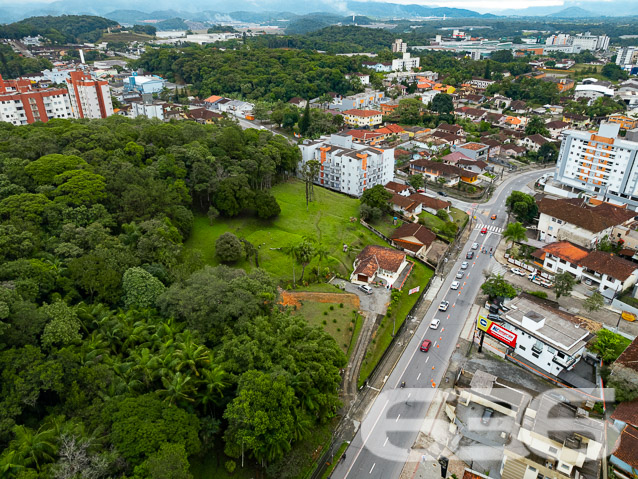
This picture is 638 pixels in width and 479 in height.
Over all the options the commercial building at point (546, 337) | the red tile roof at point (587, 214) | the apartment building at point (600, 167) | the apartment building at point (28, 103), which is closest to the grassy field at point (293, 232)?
the commercial building at point (546, 337)

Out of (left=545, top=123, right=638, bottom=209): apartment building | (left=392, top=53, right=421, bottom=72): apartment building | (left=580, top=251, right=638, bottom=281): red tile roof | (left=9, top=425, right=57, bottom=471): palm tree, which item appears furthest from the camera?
(left=392, top=53, right=421, bottom=72): apartment building

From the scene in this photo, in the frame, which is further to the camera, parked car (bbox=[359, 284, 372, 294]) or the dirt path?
parked car (bbox=[359, 284, 372, 294])

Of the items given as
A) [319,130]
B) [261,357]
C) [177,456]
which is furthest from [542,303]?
[319,130]

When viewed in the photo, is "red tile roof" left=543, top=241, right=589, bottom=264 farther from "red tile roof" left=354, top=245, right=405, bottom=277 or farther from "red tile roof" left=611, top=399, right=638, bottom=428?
"red tile roof" left=611, top=399, right=638, bottom=428

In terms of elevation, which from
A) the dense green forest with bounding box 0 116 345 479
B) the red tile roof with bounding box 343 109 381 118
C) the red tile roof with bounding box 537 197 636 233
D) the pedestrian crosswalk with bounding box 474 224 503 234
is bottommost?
the pedestrian crosswalk with bounding box 474 224 503 234

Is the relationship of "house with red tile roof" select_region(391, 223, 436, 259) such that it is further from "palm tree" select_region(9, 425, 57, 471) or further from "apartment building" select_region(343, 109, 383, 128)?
"apartment building" select_region(343, 109, 383, 128)

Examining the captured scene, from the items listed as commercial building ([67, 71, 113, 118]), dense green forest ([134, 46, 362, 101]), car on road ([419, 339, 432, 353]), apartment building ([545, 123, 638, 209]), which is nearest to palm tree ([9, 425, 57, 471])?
car on road ([419, 339, 432, 353])

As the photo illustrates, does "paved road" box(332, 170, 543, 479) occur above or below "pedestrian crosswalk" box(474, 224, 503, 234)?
above

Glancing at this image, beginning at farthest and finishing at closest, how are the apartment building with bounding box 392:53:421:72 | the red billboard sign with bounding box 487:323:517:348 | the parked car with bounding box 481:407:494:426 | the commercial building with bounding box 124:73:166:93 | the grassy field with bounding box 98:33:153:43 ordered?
the grassy field with bounding box 98:33:153:43 → the apartment building with bounding box 392:53:421:72 → the commercial building with bounding box 124:73:166:93 → the red billboard sign with bounding box 487:323:517:348 → the parked car with bounding box 481:407:494:426
